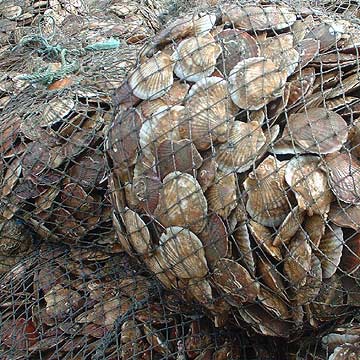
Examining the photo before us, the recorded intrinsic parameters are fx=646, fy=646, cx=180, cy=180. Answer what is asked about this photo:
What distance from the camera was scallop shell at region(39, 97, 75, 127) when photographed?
3.46ft

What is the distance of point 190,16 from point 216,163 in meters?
0.27

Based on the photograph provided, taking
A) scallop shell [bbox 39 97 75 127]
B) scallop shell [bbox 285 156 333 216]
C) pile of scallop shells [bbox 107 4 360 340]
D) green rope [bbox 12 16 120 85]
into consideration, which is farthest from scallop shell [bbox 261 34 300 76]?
green rope [bbox 12 16 120 85]

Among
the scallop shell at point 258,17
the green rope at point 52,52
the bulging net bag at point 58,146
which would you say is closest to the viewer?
the scallop shell at point 258,17

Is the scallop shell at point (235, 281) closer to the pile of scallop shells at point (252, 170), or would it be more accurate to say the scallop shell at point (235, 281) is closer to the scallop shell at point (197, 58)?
the pile of scallop shells at point (252, 170)

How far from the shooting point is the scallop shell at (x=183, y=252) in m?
0.80

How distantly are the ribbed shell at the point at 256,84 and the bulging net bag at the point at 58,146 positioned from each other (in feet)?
0.97

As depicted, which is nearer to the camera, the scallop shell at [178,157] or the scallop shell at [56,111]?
the scallop shell at [178,157]

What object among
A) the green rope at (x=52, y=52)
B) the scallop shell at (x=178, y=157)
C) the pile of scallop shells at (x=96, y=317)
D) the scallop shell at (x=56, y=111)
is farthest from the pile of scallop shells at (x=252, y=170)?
the green rope at (x=52, y=52)

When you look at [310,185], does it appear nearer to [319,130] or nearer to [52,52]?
[319,130]

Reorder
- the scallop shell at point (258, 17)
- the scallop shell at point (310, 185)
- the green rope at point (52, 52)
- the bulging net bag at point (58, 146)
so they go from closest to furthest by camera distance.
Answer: the scallop shell at point (310, 185)
the scallop shell at point (258, 17)
the bulging net bag at point (58, 146)
the green rope at point (52, 52)

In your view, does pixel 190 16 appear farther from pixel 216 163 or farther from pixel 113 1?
pixel 113 1

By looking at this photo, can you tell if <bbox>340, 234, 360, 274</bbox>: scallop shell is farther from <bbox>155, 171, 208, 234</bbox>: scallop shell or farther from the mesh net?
<bbox>155, 171, 208, 234</bbox>: scallop shell

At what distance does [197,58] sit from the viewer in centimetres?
83

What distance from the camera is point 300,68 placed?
81cm
